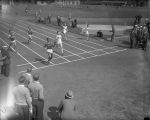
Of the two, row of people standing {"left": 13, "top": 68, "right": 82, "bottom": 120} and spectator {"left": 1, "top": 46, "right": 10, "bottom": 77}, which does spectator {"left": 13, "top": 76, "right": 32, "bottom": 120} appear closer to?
row of people standing {"left": 13, "top": 68, "right": 82, "bottom": 120}

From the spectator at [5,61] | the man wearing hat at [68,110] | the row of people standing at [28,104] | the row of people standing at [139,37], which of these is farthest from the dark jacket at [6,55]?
the row of people standing at [139,37]

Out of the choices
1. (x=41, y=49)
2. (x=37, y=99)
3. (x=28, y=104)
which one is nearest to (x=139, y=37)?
(x=41, y=49)

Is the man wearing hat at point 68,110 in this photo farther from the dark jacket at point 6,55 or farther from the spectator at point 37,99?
the dark jacket at point 6,55

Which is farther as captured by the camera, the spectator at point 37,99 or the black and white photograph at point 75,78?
the spectator at point 37,99

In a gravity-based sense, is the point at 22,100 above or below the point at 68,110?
above

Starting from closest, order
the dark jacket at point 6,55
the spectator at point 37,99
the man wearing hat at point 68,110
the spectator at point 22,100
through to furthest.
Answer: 1. the man wearing hat at point 68,110
2. the spectator at point 22,100
3. the spectator at point 37,99
4. the dark jacket at point 6,55

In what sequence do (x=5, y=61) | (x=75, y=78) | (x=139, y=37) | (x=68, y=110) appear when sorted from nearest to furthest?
(x=68, y=110) < (x=5, y=61) < (x=75, y=78) < (x=139, y=37)

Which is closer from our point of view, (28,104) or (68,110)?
(68,110)

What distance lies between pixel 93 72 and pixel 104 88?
2.92 m

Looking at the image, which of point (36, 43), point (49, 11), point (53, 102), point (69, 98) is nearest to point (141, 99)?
point (53, 102)

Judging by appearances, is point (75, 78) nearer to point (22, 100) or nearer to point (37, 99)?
point (37, 99)

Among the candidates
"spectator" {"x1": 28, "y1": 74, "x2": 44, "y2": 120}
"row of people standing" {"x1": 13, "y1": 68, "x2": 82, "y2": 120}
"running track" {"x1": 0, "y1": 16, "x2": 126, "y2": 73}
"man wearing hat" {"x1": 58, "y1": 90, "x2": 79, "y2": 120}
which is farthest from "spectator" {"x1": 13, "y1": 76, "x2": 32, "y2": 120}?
"running track" {"x1": 0, "y1": 16, "x2": 126, "y2": 73}

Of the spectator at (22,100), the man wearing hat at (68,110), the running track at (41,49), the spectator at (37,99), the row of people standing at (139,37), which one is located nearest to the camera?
the man wearing hat at (68,110)

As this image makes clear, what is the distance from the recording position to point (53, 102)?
10844 mm
